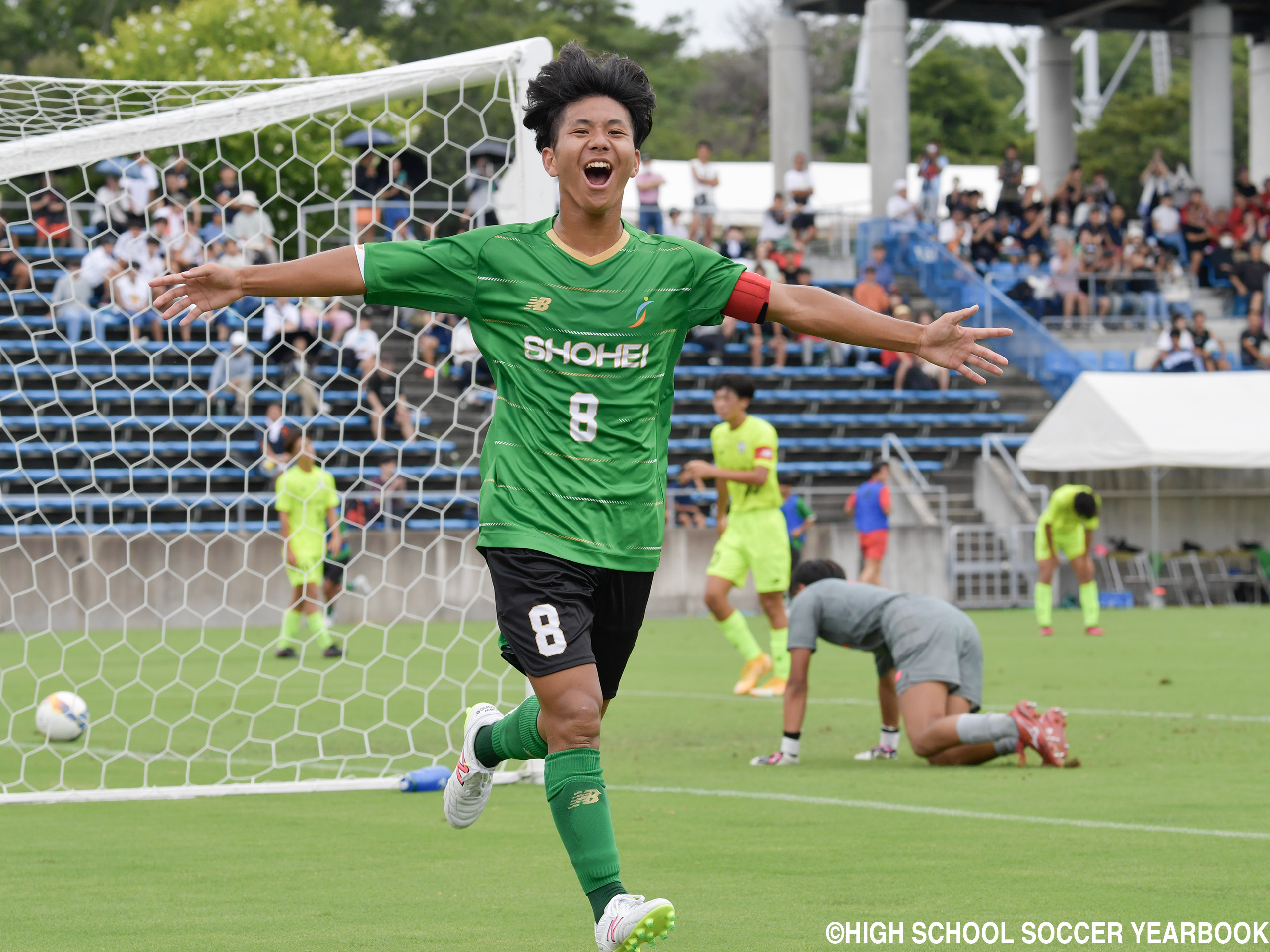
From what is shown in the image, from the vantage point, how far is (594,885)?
4.29m

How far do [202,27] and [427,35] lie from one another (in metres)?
14.3

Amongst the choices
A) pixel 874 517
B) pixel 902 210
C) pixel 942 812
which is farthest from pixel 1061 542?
pixel 902 210

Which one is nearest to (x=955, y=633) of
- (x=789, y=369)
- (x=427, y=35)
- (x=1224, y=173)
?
(x=789, y=369)

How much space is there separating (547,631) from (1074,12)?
104 ft

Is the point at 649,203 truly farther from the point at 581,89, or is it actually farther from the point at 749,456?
the point at 581,89

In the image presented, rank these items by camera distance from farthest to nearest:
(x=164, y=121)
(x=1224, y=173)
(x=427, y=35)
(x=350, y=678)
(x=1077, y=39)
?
(x=1077, y=39) < (x=427, y=35) < (x=1224, y=173) < (x=350, y=678) < (x=164, y=121)

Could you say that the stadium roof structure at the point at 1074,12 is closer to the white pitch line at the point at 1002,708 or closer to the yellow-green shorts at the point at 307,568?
the yellow-green shorts at the point at 307,568

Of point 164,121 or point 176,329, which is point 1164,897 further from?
point 176,329

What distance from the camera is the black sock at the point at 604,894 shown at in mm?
4238

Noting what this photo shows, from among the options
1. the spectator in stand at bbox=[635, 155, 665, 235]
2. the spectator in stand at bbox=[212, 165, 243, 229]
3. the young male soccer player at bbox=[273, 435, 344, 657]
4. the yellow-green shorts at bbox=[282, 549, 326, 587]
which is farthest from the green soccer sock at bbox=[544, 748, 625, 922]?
the spectator in stand at bbox=[635, 155, 665, 235]

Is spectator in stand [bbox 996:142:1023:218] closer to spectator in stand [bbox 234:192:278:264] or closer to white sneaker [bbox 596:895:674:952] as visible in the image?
spectator in stand [bbox 234:192:278:264]

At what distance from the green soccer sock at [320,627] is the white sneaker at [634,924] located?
10.9 metres

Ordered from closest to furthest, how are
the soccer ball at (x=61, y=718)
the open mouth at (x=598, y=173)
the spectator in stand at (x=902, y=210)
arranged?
the open mouth at (x=598, y=173) → the soccer ball at (x=61, y=718) → the spectator in stand at (x=902, y=210)

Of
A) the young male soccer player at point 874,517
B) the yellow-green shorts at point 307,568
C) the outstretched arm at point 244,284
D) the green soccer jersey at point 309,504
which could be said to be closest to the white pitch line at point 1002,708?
the yellow-green shorts at point 307,568
